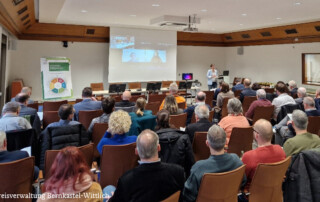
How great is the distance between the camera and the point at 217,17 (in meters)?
8.76

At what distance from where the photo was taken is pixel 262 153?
2.48 m

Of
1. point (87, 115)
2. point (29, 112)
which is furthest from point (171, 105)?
point (29, 112)

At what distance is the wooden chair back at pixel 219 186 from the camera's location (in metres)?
1.93

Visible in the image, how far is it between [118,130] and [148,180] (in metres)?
1.16

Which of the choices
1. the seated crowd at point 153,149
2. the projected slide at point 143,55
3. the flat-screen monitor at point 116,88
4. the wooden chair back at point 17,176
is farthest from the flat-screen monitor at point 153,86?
the wooden chair back at point 17,176

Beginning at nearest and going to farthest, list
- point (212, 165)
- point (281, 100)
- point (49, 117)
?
point (212, 165) < point (49, 117) < point (281, 100)

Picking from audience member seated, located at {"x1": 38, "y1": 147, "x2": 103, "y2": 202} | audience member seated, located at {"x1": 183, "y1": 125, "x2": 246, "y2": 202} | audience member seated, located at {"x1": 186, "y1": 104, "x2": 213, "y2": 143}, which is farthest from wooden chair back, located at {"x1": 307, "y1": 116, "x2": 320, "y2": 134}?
audience member seated, located at {"x1": 38, "y1": 147, "x2": 103, "y2": 202}

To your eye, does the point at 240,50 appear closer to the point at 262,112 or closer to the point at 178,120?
the point at 262,112

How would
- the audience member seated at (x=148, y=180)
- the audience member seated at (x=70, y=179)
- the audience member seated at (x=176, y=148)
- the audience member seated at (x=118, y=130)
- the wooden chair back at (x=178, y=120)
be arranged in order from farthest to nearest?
1. the wooden chair back at (x=178, y=120)
2. the audience member seated at (x=118, y=130)
3. the audience member seated at (x=176, y=148)
4. the audience member seated at (x=148, y=180)
5. the audience member seated at (x=70, y=179)

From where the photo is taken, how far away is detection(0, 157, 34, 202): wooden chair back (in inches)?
86.8

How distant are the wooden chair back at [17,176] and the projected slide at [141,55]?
9.60 metres

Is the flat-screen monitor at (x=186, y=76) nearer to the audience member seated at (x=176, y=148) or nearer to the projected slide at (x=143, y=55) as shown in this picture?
the projected slide at (x=143, y=55)

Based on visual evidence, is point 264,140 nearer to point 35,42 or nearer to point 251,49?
point 35,42

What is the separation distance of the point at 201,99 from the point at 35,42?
8.70 meters
